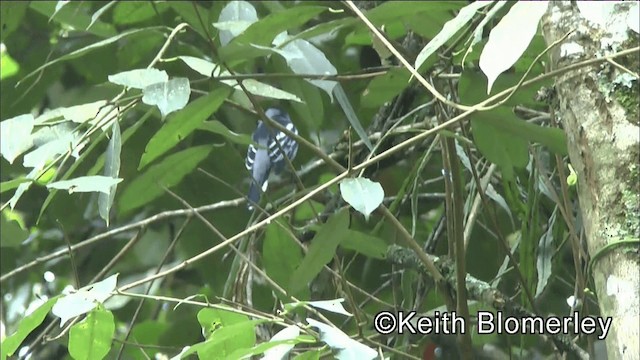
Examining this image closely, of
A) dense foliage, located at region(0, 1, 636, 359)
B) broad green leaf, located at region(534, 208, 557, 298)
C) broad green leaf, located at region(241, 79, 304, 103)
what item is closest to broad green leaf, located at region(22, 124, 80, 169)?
dense foliage, located at region(0, 1, 636, 359)

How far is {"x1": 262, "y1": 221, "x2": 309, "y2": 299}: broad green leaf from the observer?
1.21 metres

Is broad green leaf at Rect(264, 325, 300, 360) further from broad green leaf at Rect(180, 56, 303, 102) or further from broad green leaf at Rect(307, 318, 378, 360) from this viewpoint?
broad green leaf at Rect(180, 56, 303, 102)

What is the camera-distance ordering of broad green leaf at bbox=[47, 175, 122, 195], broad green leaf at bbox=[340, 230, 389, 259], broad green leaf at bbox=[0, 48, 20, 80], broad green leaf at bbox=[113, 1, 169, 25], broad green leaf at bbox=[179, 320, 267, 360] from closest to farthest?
broad green leaf at bbox=[179, 320, 267, 360], broad green leaf at bbox=[47, 175, 122, 195], broad green leaf at bbox=[340, 230, 389, 259], broad green leaf at bbox=[113, 1, 169, 25], broad green leaf at bbox=[0, 48, 20, 80]

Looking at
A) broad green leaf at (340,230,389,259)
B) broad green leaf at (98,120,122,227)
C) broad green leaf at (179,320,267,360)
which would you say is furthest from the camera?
broad green leaf at (340,230,389,259)

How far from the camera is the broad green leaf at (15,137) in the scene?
94 cm

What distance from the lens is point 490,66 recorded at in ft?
2.11

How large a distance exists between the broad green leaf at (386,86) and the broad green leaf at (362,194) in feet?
0.91

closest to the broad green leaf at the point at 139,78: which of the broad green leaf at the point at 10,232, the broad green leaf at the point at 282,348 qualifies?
the broad green leaf at the point at 282,348

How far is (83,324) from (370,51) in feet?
3.34

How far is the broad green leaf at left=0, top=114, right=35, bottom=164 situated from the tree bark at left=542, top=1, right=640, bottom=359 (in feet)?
1.80

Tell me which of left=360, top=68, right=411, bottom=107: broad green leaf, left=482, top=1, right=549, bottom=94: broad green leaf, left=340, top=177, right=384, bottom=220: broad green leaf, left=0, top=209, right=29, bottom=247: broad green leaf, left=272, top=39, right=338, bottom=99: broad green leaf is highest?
left=482, top=1, right=549, bottom=94: broad green leaf

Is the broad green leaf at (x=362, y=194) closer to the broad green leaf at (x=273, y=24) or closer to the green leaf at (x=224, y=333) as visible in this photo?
the green leaf at (x=224, y=333)

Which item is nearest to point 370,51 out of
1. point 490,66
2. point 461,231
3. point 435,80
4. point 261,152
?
point 261,152

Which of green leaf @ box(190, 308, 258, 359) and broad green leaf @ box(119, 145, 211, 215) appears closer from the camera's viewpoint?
green leaf @ box(190, 308, 258, 359)
